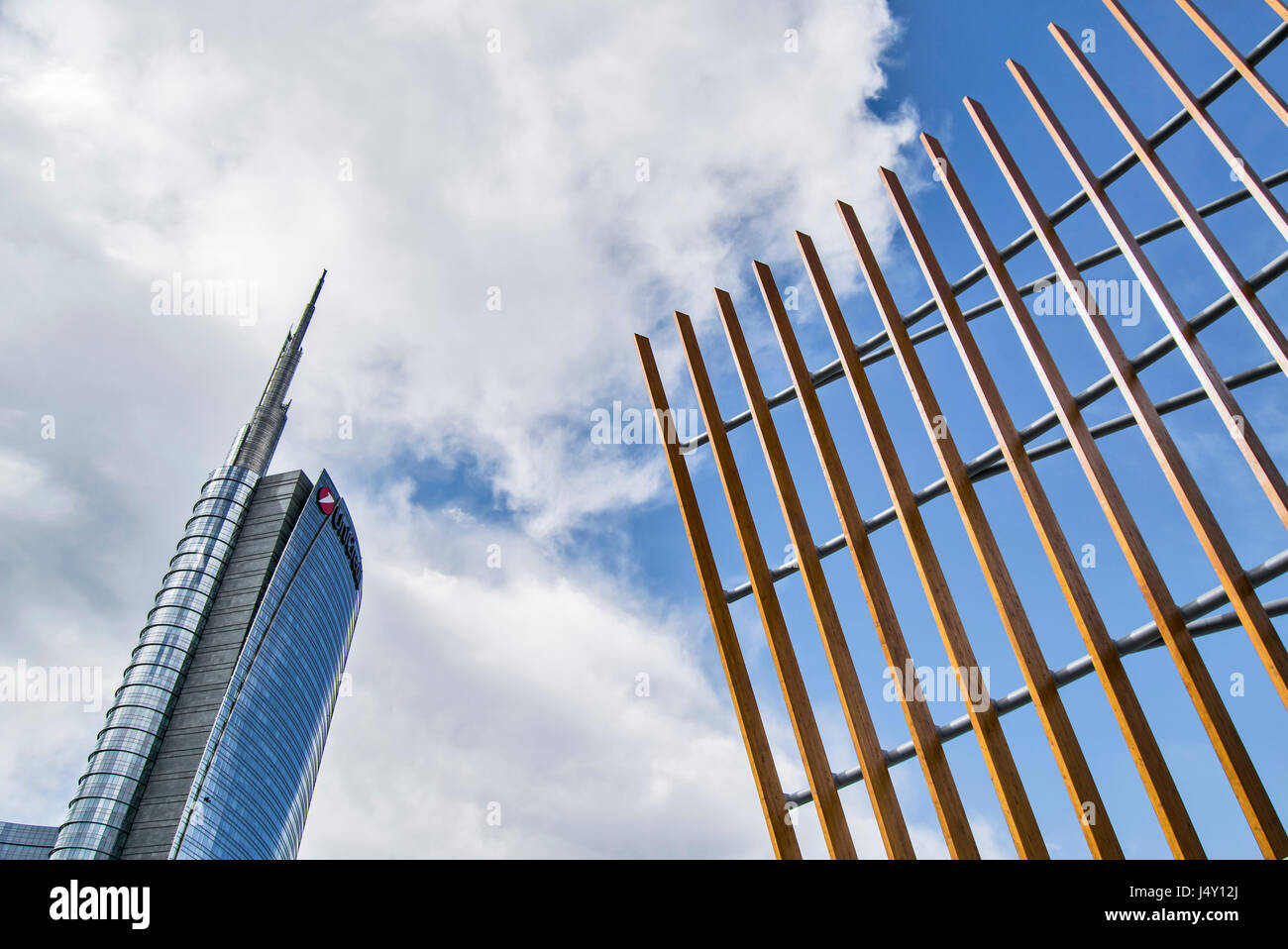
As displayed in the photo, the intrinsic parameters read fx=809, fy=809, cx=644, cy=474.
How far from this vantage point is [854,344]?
4984 millimetres

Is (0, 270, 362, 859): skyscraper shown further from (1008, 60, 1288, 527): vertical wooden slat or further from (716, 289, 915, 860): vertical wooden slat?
(1008, 60, 1288, 527): vertical wooden slat

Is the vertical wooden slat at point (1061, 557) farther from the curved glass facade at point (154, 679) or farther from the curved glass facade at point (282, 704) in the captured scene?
the curved glass facade at point (154, 679)

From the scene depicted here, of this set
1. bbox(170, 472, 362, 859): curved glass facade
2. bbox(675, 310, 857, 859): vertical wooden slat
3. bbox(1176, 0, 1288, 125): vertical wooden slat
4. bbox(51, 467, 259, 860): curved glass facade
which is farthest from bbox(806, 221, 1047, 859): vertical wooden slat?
bbox(51, 467, 259, 860): curved glass facade

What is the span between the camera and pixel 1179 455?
3.29 m

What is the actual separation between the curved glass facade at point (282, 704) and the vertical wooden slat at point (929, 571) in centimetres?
5234

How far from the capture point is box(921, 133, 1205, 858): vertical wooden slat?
2904 mm

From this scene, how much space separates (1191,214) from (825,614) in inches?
101

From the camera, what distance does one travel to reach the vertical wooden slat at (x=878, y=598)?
353 cm

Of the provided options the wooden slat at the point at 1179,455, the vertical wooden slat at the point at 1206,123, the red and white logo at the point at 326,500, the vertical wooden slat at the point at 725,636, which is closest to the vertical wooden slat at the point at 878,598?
the vertical wooden slat at the point at 725,636

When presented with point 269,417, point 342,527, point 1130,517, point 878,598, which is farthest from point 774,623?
point 269,417

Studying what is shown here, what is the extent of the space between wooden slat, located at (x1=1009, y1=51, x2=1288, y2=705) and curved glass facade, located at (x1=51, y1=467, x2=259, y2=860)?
55.4 m
